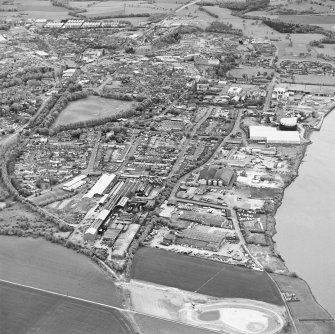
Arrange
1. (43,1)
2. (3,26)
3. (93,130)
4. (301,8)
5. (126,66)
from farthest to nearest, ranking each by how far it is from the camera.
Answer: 1. (43,1)
2. (301,8)
3. (3,26)
4. (126,66)
5. (93,130)

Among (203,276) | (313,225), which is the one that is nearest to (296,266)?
(313,225)

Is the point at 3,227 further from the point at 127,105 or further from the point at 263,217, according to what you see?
the point at 127,105

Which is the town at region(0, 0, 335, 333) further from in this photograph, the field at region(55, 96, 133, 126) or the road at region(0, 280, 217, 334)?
the road at region(0, 280, 217, 334)

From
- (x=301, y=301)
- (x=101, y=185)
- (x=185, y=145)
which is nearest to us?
(x=301, y=301)

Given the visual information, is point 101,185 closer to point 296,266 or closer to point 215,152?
point 215,152

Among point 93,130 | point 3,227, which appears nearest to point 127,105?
point 93,130

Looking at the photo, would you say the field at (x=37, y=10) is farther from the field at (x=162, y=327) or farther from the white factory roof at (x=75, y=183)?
the field at (x=162, y=327)
